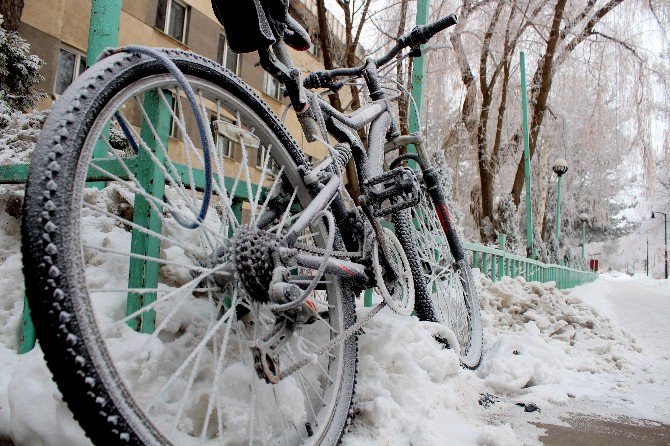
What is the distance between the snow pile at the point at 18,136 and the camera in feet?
5.69

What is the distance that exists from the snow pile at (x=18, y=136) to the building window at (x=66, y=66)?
8299 millimetres

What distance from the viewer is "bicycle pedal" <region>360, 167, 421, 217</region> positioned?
1.74 metres

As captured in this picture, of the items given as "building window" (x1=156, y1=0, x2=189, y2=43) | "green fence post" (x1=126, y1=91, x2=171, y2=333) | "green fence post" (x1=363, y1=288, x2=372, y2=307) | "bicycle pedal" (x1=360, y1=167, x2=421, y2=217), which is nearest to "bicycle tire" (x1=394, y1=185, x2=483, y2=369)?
"green fence post" (x1=363, y1=288, x2=372, y2=307)

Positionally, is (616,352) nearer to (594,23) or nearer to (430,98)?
(430,98)

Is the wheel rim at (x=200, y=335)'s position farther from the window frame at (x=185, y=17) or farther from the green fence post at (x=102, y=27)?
the window frame at (x=185, y=17)

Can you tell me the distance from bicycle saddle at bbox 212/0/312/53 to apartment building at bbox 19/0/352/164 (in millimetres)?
5641

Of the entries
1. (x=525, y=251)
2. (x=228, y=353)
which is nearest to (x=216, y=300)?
(x=228, y=353)

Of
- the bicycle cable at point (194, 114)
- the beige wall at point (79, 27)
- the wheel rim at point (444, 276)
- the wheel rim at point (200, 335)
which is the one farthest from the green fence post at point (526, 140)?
the bicycle cable at point (194, 114)

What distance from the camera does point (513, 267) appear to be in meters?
6.78

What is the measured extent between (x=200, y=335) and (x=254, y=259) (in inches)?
12.6

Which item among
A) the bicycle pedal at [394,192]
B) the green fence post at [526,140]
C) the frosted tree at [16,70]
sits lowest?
the bicycle pedal at [394,192]

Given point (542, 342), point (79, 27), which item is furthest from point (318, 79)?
point (79, 27)

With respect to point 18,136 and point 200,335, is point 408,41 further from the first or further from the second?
point 18,136

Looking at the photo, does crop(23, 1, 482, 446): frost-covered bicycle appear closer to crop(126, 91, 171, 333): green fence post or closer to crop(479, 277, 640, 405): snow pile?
crop(126, 91, 171, 333): green fence post
